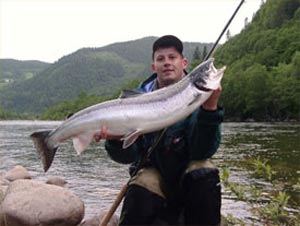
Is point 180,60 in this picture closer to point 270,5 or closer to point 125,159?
point 125,159

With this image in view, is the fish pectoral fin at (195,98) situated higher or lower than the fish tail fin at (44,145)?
higher

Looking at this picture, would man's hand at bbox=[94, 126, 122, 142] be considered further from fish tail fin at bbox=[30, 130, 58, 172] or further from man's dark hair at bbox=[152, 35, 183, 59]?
man's dark hair at bbox=[152, 35, 183, 59]

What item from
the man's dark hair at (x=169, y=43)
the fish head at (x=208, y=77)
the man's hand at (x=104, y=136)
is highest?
the man's dark hair at (x=169, y=43)

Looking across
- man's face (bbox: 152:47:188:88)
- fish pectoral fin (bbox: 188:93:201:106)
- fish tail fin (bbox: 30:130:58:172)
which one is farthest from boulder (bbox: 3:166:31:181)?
fish pectoral fin (bbox: 188:93:201:106)

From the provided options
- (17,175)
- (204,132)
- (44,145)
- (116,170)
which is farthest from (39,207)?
(116,170)

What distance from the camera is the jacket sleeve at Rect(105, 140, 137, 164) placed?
4699mm

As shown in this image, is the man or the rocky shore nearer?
the man

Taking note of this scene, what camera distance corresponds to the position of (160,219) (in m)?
4.85

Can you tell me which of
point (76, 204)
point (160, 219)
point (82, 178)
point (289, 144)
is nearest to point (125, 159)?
point (160, 219)

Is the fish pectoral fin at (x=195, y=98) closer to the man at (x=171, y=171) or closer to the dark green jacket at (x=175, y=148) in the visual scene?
the dark green jacket at (x=175, y=148)

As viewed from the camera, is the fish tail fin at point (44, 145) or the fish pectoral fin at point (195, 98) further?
the fish tail fin at point (44, 145)

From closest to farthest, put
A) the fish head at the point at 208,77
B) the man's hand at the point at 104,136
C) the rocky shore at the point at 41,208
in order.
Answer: the fish head at the point at 208,77 → the man's hand at the point at 104,136 → the rocky shore at the point at 41,208

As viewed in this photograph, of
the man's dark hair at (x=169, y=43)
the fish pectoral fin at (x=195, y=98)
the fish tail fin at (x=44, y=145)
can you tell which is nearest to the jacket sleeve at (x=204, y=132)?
the fish pectoral fin at (x=195, y=98)

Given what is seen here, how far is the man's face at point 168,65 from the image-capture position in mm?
4730
